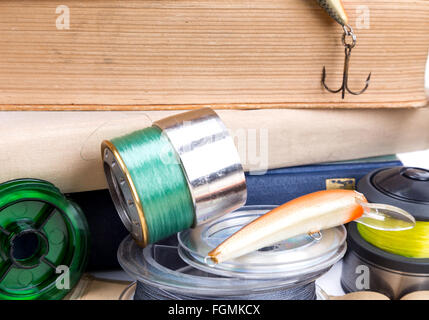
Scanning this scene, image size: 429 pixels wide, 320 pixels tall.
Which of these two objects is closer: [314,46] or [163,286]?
[163,286]

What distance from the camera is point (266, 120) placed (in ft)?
3.60

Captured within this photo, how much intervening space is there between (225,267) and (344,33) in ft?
1.71

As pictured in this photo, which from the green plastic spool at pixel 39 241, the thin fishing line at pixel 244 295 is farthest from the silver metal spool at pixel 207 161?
the green plastic spool at pixel 39 241

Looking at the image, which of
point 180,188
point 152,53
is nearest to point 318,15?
point 152,53

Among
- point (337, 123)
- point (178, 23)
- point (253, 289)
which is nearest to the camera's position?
point (253, 289)

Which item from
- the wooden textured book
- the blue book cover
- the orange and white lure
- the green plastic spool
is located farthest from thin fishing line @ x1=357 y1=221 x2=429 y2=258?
the green plastic spool

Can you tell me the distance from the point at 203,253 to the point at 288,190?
31cm

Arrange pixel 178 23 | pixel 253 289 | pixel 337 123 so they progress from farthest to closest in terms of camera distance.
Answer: pixel 337 123 → pixel 178 23 → pixel 253 289

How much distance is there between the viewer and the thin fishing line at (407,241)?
983 mm

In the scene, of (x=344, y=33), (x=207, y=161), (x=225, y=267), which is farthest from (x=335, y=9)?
(x=225, y=267)

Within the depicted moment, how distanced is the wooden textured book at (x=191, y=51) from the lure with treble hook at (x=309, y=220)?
10.5 inches

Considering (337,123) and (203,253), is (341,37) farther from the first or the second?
(203,253)

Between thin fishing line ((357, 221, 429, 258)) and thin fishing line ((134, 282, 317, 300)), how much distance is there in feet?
0.56

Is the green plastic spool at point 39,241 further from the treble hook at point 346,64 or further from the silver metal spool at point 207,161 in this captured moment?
the treble hook at point 346,64
